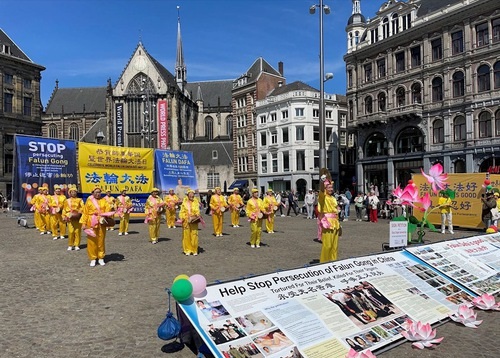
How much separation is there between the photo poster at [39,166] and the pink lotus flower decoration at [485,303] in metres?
17.0

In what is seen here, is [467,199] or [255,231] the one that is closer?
[255,231]

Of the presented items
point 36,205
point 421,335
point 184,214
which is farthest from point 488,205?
point 36,205

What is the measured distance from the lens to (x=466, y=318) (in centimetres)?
558

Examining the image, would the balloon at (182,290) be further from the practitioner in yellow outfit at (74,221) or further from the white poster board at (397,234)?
the practitioner in yellow outfit at (74,221)

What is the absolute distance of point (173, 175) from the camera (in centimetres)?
2228

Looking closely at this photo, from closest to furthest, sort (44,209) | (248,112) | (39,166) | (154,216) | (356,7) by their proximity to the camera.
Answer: (154,216) < (44,209) < (39,166) < (356,7) < (248,112)

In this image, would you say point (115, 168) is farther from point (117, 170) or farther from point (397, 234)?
point (397, 234)

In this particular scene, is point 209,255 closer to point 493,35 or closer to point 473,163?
point 473,163

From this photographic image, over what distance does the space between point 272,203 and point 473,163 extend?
22.2 meters

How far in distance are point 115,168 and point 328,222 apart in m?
15.6

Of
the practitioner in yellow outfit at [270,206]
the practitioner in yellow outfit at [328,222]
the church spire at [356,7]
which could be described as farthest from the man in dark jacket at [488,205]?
the church spire at [356,7]

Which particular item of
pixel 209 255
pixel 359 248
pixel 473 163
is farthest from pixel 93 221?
pixel 473 163

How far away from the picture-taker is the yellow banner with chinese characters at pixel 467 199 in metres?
17.7

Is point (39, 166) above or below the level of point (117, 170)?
above
